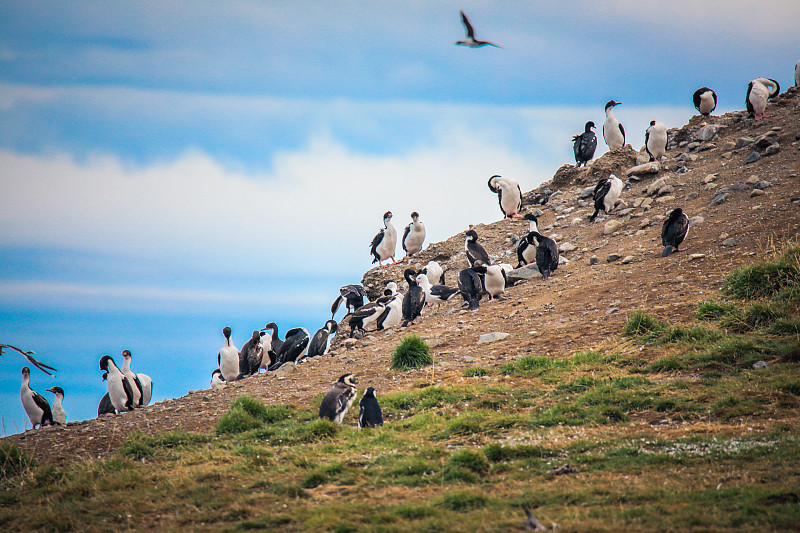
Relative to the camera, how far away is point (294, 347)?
19125mm

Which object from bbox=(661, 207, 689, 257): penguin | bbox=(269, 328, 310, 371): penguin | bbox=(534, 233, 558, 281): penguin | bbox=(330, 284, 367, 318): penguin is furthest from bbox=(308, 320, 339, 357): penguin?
bbox=(661, 207, 689, 257): penguin

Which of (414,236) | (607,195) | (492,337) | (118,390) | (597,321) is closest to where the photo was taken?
(597,321)

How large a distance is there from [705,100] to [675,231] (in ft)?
51.5

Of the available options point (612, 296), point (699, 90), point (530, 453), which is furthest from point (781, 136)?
point (530, 453)

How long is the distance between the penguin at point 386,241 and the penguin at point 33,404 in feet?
43.7

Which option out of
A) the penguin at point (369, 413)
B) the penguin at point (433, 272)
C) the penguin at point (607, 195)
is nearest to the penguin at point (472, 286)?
the penguin at point (433, 272)

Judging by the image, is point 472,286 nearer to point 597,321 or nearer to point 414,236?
point 597,321

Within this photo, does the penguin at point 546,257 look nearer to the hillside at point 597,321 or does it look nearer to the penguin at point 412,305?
the hillside at point 597,321

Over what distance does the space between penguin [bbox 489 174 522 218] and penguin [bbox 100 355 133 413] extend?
15704 mm

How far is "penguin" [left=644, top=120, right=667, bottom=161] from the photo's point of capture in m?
24.2

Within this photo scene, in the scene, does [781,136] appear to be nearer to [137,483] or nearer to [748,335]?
[748,335]

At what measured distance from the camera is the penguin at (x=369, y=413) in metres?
8.70

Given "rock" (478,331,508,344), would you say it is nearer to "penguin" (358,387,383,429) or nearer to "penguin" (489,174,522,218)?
"penguin" (358,387,383,429)

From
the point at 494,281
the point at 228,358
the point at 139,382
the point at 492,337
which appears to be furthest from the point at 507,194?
the point at 139,382
